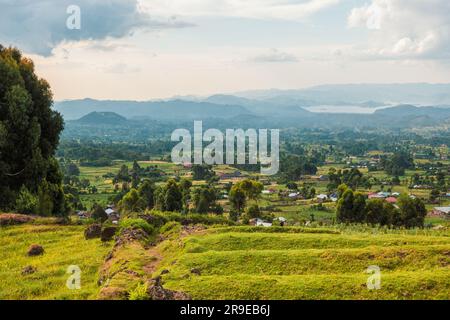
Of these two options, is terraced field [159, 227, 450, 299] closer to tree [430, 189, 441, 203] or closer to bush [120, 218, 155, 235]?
bush [120, 218, 155, 235]

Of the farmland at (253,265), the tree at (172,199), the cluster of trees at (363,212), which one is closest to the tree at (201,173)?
the cluster of trees at (363,212)

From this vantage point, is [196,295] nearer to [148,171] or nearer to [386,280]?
[386,280]

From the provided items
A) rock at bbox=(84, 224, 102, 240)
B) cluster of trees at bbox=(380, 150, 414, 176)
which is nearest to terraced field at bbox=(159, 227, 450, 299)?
rock at bbox=(84, 224, 102, 240)

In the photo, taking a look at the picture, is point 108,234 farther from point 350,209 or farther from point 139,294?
point 350,209

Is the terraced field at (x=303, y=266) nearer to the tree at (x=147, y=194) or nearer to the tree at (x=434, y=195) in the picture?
the tree at (x=147, y=194)


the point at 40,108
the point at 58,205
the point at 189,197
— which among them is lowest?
the point at 189,197

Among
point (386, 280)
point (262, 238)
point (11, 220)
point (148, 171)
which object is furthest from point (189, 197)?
point (386, 280)
